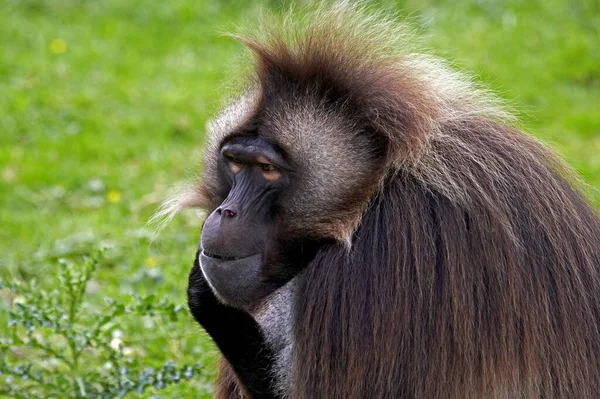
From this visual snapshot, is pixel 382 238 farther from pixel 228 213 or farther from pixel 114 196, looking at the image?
pixel 114 196

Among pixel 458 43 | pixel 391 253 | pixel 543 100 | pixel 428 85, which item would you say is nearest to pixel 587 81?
pixel 543 100

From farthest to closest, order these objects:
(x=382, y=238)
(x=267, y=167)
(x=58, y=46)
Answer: (x=58, y=46)
(x=267, y=167)
(x=382, y=238)

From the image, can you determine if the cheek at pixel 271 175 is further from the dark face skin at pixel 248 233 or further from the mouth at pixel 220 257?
the mouth at pixel 220 257

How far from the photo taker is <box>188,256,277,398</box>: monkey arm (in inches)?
155

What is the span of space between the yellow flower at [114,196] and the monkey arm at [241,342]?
3.91 meters

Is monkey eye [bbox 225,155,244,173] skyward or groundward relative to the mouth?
skyward

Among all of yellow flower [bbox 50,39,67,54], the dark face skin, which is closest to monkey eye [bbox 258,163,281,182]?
the dark face skin

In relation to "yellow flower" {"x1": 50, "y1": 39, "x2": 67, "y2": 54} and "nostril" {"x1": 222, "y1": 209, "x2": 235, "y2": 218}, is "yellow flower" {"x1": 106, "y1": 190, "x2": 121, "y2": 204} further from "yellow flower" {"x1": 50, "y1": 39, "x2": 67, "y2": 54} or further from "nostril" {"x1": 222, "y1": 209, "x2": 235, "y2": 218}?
"nostril" {"x1": 222, "y1": 209, "x2": 235, "y2": 218}

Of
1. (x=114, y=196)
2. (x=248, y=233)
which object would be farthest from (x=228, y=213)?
(x=114, y=196)

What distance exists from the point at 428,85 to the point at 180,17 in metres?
7.53

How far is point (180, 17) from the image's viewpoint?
37.0ft

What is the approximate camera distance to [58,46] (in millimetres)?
10602

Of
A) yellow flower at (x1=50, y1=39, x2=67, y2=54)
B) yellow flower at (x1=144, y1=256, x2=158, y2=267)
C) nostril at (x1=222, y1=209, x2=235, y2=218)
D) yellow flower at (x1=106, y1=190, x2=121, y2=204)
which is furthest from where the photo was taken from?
yellow flower at (x1=50, y1=39, x2=67, y2=54)

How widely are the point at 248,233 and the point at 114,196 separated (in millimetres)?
4307
